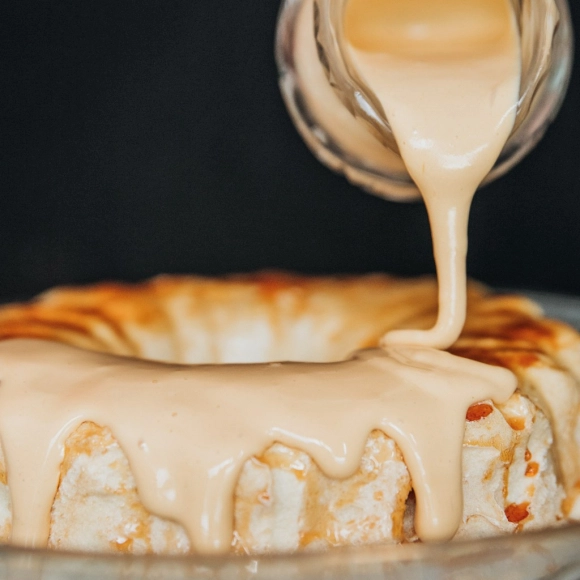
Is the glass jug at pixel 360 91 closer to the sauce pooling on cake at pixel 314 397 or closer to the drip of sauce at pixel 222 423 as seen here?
the sauce pooling on cake at pixel 314 397


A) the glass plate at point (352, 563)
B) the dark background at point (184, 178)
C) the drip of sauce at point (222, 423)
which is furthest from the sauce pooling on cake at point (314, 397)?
the dark background at point (184, 178)

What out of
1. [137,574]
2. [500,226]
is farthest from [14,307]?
[500,226]

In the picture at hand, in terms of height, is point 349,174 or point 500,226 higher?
point 349,174

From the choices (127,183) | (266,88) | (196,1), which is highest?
(196,1)

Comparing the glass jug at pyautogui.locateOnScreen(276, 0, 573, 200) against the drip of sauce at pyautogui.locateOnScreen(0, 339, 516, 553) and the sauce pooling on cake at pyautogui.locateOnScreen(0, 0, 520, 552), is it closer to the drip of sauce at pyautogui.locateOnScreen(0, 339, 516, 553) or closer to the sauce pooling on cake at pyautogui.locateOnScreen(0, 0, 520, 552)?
the sauce pooling on cake at pyautogui.locateOnScreen(0, 0, 520, 552)

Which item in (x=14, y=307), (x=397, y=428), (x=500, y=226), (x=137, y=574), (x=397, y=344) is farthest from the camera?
(x=500, y=226)

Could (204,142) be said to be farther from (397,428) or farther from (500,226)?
(397,428)
